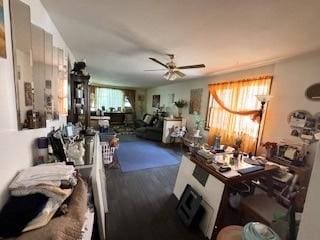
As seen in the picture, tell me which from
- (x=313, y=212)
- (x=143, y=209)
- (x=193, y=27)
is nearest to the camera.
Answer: (x=313, y=212)

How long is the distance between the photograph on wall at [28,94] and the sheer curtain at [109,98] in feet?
25.2

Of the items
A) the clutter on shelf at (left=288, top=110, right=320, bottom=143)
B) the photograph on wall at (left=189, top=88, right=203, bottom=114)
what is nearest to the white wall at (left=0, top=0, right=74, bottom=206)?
the clutter on shelf at (left=288, top=110, right=320, bottom=143)

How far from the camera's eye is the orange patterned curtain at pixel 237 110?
3.23 metres

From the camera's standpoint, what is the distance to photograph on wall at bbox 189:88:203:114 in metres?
5.00

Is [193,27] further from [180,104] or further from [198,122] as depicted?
[180,104]

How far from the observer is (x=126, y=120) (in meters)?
9.09

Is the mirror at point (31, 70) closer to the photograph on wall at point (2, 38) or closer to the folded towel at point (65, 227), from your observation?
the photograph on wall at point (2, 38)

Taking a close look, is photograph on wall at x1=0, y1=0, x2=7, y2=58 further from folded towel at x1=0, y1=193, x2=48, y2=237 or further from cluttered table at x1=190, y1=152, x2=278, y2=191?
cluttered table at x1=190, y1=152, x2=278, y2=191

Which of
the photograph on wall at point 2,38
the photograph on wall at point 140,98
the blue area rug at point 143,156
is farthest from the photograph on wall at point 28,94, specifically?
the photograph on wall at point 140,98

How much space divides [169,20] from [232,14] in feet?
2.02

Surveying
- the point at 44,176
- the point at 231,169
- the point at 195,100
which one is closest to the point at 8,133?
the point at 44,176

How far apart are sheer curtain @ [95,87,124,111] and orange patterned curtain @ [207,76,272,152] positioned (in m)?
5.97

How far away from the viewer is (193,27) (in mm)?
1808

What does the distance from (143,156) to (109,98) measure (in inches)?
222
